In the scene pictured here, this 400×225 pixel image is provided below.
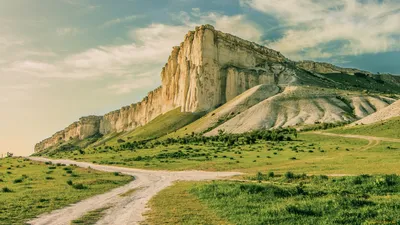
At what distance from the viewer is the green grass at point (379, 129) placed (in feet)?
245

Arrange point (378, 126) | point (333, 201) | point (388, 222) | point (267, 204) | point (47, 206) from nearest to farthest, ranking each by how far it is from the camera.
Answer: point (388, 222) < point (333, 201) < point (267, 204) < point (47, 206) < point (378, 126)

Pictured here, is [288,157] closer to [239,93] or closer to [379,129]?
[379,129]

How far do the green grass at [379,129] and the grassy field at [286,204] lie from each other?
55916 millimetres

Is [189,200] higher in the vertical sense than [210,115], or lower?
lower

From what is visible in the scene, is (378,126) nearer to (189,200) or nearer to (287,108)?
(287,108)

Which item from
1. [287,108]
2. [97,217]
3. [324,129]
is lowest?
[97,217]

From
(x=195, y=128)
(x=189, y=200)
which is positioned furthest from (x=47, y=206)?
(x=195, y=128)

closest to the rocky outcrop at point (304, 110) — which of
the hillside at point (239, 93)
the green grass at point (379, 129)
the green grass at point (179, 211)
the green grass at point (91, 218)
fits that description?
the hillside at point (239, 93)

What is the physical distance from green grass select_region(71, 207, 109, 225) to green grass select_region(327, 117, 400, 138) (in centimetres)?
6774

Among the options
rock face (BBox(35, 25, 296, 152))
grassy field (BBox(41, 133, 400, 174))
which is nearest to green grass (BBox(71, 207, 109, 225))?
grassy field (BBox(41, 133, 400, 174))

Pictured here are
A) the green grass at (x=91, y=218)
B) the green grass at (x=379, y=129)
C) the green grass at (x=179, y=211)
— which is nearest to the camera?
the green grass at (x=179, y=211)

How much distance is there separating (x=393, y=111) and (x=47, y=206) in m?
87.1

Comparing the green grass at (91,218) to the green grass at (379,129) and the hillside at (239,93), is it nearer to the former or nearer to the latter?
the green grass at (379,129)

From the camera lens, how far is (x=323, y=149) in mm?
65688
